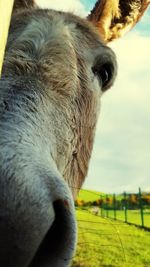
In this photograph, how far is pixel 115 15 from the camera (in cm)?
537

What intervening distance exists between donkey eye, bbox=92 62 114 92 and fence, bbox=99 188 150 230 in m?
14.4

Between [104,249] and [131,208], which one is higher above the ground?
[131,208]

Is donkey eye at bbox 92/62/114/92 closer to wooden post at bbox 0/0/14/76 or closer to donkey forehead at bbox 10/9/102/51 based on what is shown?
donkey forehead at bbox 10/9/102/51

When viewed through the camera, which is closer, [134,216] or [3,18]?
[3,18]

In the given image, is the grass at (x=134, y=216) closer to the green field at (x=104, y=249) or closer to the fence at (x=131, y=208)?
the fence at (x=131, y=208)

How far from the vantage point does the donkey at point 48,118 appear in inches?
72.4

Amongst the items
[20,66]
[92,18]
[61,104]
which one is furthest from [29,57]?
[92,18]

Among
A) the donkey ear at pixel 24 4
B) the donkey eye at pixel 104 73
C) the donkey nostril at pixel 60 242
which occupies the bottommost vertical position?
the donkey nostril at pixel 60 242

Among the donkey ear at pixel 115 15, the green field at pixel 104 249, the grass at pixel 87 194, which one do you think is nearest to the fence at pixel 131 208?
the green field at pixel 104 249

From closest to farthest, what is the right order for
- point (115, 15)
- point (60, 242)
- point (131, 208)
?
point (60, 242) → point (115, 15) → point (131, 208)

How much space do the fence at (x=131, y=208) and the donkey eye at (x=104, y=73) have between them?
14.4m

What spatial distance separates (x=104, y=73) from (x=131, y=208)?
55.8 feet

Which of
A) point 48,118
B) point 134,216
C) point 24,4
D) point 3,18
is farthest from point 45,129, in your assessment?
point 134,216

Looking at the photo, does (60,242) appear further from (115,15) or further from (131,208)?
(131,208)
